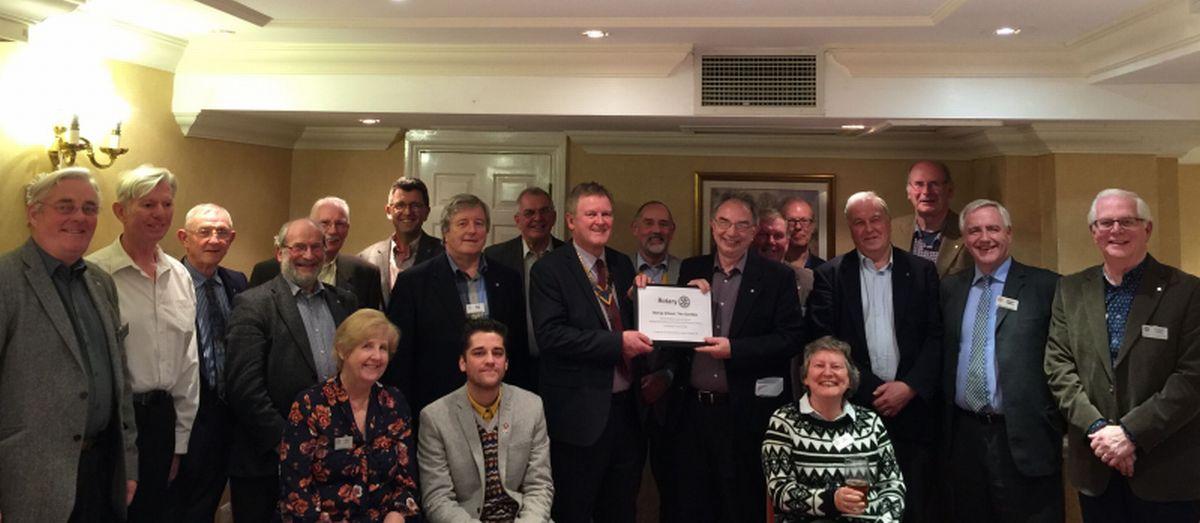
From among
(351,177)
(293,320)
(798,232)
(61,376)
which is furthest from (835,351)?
(351,177)

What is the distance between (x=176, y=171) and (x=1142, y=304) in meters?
4.30

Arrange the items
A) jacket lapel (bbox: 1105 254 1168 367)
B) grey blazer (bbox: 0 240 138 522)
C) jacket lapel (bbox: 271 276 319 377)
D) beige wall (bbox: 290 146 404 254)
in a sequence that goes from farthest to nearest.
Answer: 1. beige wall (bbox: 290 146 404 254)
2. jacket lapel (bbox: 271 276 319 377)
3. jacket lapel (bbox: 1105 254 1168 367)
4. grey blazer (bbox: 0 240 138 522)

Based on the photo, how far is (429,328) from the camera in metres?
3.56

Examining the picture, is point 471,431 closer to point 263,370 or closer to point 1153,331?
point 263,370

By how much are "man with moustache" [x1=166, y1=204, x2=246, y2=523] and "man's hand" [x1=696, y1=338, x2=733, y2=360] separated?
1.74 m

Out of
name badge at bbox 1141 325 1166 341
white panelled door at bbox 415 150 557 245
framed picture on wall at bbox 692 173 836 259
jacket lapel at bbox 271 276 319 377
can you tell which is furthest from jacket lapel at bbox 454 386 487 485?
framed picture on wall at bbox 692 173 836 259

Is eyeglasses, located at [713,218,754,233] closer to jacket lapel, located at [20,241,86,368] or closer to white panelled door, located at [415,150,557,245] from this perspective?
jacket lapel, located at [20,241,86,368]

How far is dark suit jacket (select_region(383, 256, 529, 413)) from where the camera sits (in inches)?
140

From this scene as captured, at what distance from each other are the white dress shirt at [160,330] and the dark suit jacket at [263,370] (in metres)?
0.14

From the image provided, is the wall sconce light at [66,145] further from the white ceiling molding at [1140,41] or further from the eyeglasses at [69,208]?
the white ceiling molding at [1140,41]

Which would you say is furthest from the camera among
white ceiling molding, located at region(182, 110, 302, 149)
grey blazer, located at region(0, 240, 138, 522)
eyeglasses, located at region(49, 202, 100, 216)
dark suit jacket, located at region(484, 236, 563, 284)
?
white ceiling molding, located at region(182, 110, 302, 149)

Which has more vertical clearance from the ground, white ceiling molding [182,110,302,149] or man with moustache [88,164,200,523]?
white ceiling molding [182,110,302,149]

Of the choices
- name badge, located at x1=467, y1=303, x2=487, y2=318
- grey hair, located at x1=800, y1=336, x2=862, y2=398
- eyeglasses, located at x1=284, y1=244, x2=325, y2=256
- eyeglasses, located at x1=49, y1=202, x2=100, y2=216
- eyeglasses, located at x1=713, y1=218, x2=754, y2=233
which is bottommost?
grey hair, located at x1=800, y1=336, x2=862, y2=398

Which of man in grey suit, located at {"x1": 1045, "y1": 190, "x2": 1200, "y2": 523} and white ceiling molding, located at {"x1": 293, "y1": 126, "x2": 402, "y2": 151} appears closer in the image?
man in grey suit, located at {"x1": 1045, "y1": 190, "x2": 1200, "y2": 523}
